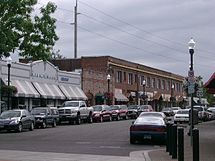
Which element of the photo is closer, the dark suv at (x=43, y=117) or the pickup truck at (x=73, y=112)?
the dark suv at (x=43, y=117)

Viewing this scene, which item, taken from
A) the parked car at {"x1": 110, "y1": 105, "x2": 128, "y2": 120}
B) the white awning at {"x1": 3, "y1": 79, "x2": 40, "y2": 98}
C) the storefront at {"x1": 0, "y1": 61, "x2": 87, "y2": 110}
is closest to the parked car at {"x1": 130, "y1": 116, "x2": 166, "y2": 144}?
the storefront at {"x1": 0, "y1": 61, "x2": 87, "y2": 110}

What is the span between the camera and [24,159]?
17.1 metres

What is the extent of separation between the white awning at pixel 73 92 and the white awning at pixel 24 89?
7774mm

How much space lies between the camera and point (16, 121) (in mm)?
34375

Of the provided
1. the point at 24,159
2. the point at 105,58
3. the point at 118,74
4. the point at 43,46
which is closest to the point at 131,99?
the point at 118,74

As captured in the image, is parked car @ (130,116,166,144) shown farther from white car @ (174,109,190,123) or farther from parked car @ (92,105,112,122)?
parked car @ (92,105,112,122)

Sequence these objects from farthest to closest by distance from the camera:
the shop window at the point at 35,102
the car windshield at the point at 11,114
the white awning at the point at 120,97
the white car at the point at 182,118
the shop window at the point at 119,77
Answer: the shop window at the point at 119,77 → the white awning at the point at 120,97 → the shop window at the point at 35,102 → the white car at the point at 182,118 → the car windshield at the point at 11,114

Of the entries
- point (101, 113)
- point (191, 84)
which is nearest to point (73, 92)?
point (101, 113)

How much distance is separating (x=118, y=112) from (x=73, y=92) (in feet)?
22.8

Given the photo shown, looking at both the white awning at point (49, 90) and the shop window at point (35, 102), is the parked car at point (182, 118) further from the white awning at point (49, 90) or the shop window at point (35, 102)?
the shop window at point (35, 102)

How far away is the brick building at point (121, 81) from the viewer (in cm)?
6812

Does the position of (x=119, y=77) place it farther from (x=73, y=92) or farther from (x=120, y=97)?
(x=73, y=92)

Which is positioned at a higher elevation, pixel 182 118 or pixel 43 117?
pixel 43 117

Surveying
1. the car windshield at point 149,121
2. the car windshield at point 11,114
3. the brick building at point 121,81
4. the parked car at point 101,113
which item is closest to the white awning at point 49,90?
the parked car at point 101,113
